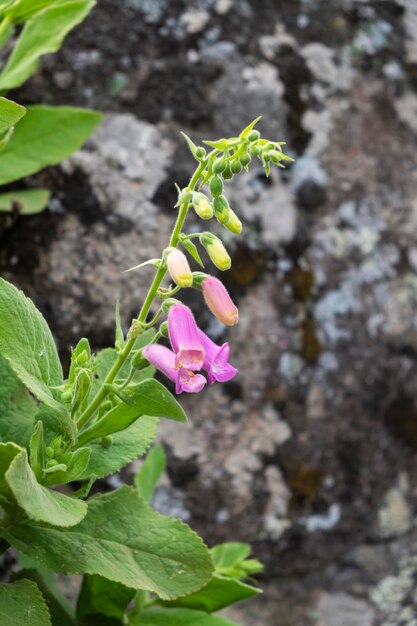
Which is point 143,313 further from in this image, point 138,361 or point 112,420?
point 112,420

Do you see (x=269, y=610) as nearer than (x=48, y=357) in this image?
No

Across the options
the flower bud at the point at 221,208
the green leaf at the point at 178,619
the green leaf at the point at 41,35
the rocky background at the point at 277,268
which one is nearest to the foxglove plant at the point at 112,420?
the flower bud at the point at 221,208

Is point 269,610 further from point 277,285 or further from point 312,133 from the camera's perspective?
point 312,133

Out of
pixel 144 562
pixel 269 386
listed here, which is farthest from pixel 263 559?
pixel 144 562

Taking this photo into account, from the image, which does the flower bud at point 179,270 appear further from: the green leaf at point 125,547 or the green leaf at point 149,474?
the green leaf at point 149,474

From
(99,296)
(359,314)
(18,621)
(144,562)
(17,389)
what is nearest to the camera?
(18,621)

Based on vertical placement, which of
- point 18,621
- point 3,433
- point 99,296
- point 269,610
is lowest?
point 269,610
